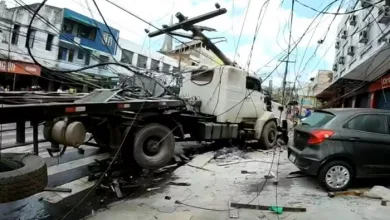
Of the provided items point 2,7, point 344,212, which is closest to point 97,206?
point 344,212

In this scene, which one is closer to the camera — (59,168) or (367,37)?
(59,168)

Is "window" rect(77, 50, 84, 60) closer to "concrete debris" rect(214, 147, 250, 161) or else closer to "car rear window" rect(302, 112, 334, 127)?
"concrete debris" rect(214, 147, 250, 161)

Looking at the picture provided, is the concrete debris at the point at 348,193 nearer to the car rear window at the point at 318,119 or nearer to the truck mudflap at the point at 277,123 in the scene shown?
the car rear window at the point at 318,119

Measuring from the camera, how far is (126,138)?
8375 millimetres

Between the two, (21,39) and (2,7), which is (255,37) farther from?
(2,7)

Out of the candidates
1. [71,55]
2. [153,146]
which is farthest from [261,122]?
[71,55]

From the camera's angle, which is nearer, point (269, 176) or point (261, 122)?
point (269, 176)

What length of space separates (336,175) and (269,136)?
5.95 metres

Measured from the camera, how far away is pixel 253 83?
12.7 m

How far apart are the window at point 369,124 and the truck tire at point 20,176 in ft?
17.9

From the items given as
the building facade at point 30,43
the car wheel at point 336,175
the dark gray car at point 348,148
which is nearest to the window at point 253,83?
the dark gray car at point 348,148

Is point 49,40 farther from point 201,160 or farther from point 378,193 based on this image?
point 378,193

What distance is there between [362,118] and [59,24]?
29.8 metres

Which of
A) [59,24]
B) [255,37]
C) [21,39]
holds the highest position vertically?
[59,24]
